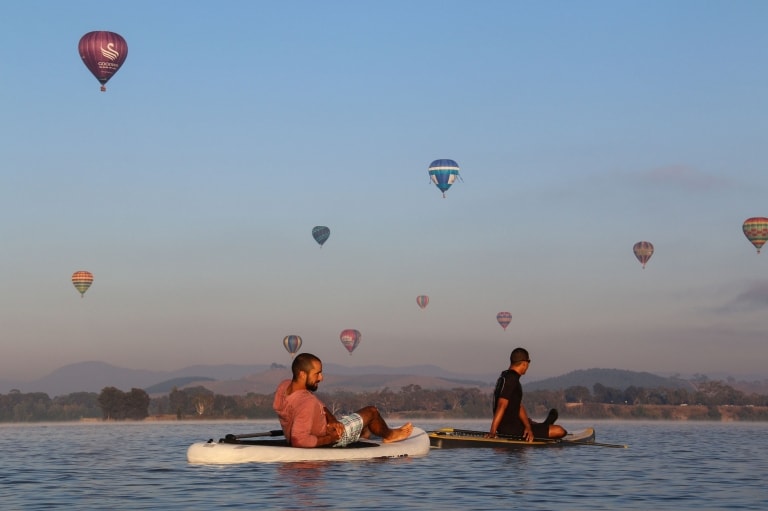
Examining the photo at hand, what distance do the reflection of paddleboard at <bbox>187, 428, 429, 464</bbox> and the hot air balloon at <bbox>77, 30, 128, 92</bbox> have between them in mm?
66121

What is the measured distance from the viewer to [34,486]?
2261 cm

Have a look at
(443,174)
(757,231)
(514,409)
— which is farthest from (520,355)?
(757,231)

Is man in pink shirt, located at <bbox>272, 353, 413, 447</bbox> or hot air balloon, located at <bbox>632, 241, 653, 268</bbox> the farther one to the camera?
hot air balloon, located at <bbox>632, 241, 653, 268</bbox>

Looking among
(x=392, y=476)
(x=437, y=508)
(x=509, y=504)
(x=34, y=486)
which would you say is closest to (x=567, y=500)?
(x=509, y=504)

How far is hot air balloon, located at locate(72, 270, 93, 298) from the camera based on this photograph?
139m

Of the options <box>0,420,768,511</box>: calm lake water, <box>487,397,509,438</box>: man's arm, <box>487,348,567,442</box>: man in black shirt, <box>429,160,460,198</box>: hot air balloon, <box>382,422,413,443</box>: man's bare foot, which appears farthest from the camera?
<box>429,160,460,198</box>: hot air balloon

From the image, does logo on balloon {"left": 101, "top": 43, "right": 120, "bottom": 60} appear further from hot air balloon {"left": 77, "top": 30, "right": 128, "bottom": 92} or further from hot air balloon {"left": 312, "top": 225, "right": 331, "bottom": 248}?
hot air balloon {"left": 312, "top": 225, "right": 331, "bottom": 248}

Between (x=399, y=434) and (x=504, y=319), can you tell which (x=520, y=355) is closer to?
(x=399, y=434)

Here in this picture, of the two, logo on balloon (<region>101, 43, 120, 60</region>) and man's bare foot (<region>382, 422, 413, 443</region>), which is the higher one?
logo on balloon (<region>101, 43, 120, 60</region>)

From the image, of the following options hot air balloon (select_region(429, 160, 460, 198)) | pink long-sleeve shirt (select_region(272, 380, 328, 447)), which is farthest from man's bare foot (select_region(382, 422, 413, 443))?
hot air balloon (select_region(429, 160, 460, 198))

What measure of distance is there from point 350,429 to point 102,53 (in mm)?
67927

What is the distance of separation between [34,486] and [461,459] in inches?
396

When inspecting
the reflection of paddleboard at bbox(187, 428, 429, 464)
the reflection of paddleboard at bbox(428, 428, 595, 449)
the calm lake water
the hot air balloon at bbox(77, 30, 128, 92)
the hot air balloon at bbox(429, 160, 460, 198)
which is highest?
the hot air balloon at bbox(77, 30, 128, 92)

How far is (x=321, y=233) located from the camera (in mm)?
143375
